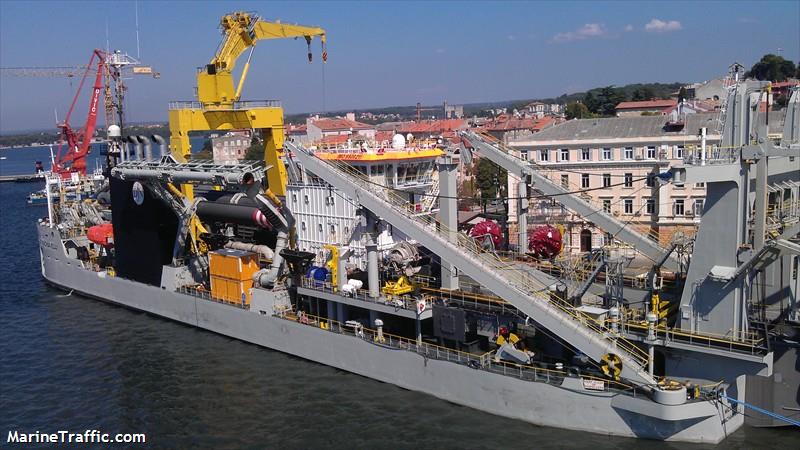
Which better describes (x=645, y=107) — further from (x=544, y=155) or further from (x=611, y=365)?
(x=611, y=365)

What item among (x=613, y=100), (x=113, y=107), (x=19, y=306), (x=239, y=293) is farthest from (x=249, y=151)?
(x=239, y=293)

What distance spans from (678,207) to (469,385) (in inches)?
757

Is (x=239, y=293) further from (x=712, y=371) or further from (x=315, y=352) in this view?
(x=712, y=371)

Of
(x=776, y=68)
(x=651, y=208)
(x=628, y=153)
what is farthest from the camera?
(x=776, y=68)

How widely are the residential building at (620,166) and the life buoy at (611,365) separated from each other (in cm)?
1666

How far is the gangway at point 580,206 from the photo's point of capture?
20.8m

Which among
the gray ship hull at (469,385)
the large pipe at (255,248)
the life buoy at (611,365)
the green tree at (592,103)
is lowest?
the gray ship hull at (469,385)

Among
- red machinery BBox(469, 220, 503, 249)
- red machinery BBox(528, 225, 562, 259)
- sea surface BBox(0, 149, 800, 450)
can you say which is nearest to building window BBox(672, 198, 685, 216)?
red machinery BBox(528, 225, 562, 259)

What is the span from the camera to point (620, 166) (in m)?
35.1

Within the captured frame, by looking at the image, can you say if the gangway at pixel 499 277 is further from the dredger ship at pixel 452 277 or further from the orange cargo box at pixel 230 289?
the orange cargo box at pixel 230 289

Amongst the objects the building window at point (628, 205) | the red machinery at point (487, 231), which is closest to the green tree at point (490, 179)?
the building window at point (628, 205)

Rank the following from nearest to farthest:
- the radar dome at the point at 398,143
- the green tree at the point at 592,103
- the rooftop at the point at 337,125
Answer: the radar dome at the point at 398,143 < the green tree at the point at 592,103 < the rooftop at the point at 337,125

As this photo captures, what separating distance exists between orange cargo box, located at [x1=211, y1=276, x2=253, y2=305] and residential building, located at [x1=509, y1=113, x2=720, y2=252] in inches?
656

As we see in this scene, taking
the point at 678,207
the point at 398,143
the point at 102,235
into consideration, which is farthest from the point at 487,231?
the point at 102,235
